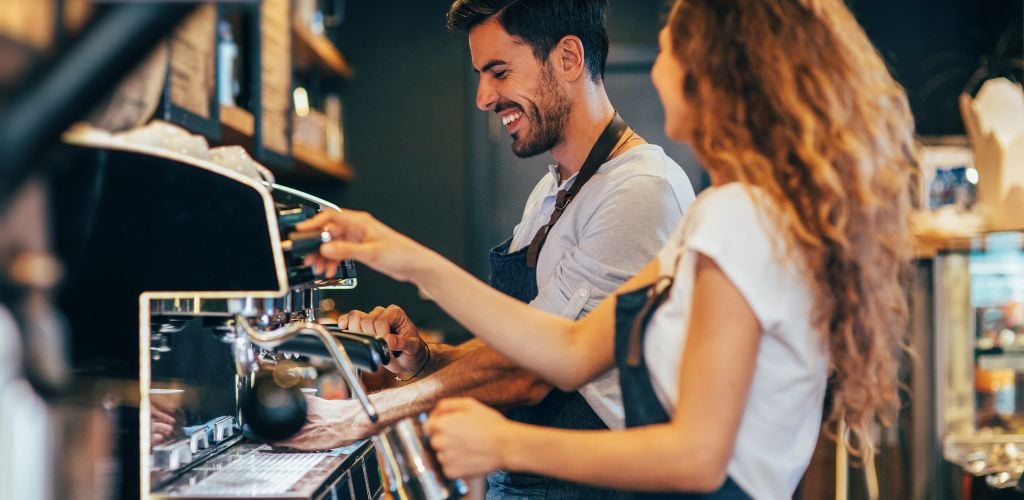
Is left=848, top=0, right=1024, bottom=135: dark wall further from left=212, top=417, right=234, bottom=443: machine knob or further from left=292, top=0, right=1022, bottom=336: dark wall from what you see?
left=212, top=417, right=234, bottom=443: machine knob

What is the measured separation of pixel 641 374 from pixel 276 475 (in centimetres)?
51

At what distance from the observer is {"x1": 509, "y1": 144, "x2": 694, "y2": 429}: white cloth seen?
5.14 feet

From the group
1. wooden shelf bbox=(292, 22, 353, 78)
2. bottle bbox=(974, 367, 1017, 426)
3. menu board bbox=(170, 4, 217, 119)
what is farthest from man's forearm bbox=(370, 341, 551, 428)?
bottle bbox=(974, 367, 1017, 426)

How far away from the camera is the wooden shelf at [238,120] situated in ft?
7.46

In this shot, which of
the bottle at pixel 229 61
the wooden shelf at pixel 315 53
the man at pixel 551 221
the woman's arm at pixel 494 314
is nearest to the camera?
the woman's arm at pixel 494 314

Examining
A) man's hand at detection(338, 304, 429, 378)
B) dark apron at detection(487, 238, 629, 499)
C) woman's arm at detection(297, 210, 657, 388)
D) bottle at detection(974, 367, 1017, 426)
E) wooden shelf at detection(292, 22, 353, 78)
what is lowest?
bottle at detection(974, 367, 1017, 426)

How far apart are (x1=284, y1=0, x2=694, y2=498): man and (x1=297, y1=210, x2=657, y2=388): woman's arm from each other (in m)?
0.27

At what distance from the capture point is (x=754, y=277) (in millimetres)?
1019

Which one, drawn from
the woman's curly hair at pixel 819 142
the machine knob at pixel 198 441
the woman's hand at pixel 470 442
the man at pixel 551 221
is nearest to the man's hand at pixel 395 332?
the man at pixel 551 221

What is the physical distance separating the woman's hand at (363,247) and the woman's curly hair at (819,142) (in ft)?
1.26

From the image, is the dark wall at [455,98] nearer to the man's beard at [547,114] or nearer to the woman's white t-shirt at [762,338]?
the man's beard at [547,114]

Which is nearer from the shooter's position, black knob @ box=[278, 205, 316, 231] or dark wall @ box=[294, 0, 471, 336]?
black knob @ box=[278, 205, 316, 231]

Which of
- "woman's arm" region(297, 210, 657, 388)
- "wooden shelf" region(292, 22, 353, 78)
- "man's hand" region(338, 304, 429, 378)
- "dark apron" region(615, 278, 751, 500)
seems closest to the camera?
"dark apron" region(615, 278, 751, 500)

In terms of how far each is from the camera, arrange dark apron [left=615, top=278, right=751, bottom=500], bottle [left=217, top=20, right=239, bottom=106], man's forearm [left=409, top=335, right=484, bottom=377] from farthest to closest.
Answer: bottle [left=217, top=20, right=239, bottom=106] → man's forearm [left=409, top=335, right=484, bottom=377] → dark apron [left=615, top=278, right=751, bottom=500]
